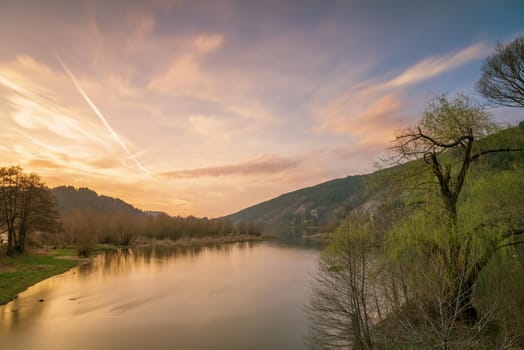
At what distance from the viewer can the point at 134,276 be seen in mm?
31422

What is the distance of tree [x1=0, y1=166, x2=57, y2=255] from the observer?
116 ft

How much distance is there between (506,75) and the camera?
12562 millimetres

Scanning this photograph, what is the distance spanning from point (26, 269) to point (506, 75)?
129 ft

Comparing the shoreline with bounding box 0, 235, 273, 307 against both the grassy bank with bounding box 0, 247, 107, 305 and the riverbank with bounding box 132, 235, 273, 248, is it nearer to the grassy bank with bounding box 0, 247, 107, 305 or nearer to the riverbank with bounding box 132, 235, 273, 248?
the grassy bank with bounding box 0, 247, 107, 305

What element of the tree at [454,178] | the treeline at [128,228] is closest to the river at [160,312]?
the tree at [454,178]

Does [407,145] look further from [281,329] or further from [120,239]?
[120,239]

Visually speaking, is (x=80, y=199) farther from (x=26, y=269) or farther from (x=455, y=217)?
(x=455, y=217)

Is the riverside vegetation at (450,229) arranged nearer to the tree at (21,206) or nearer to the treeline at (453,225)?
the treeline at (453,225)

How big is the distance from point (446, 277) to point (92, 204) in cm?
18159

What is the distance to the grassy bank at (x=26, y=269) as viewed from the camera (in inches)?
934

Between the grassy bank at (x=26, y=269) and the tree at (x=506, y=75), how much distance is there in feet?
94.1

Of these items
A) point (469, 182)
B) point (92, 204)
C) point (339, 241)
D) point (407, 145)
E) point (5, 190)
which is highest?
point (92, 204)

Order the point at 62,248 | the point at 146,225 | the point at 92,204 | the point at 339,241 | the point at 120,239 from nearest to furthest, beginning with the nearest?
the point at 339,241
the point at 62,248
the point at 120,239
the point at 146,225
the point at 92,204

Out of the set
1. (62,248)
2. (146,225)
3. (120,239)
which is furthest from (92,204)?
(62,248)
